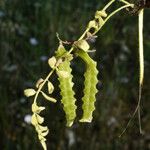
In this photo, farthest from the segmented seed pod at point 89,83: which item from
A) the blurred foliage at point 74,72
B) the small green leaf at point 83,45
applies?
the blurred foliage at point 74,72

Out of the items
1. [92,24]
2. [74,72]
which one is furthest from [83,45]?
[74,72]

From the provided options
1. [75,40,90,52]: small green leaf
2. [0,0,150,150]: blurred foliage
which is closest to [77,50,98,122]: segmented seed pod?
[75,40,90,52]: small green leaf

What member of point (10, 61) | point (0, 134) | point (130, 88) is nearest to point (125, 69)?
point (130, 88)

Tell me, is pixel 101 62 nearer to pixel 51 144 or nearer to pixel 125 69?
pixel 125 69

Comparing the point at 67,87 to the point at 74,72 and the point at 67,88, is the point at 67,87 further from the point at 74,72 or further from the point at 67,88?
the point at 74,72

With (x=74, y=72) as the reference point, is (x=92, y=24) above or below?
below

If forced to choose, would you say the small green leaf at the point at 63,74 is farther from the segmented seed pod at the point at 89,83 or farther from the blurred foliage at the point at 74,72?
the blurred foliage at the point at 74,72

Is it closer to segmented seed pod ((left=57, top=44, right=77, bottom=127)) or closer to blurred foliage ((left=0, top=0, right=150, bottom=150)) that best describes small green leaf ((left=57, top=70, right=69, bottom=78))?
segmented seed pod ((left=57, top=44, right=77, bottom=127))
